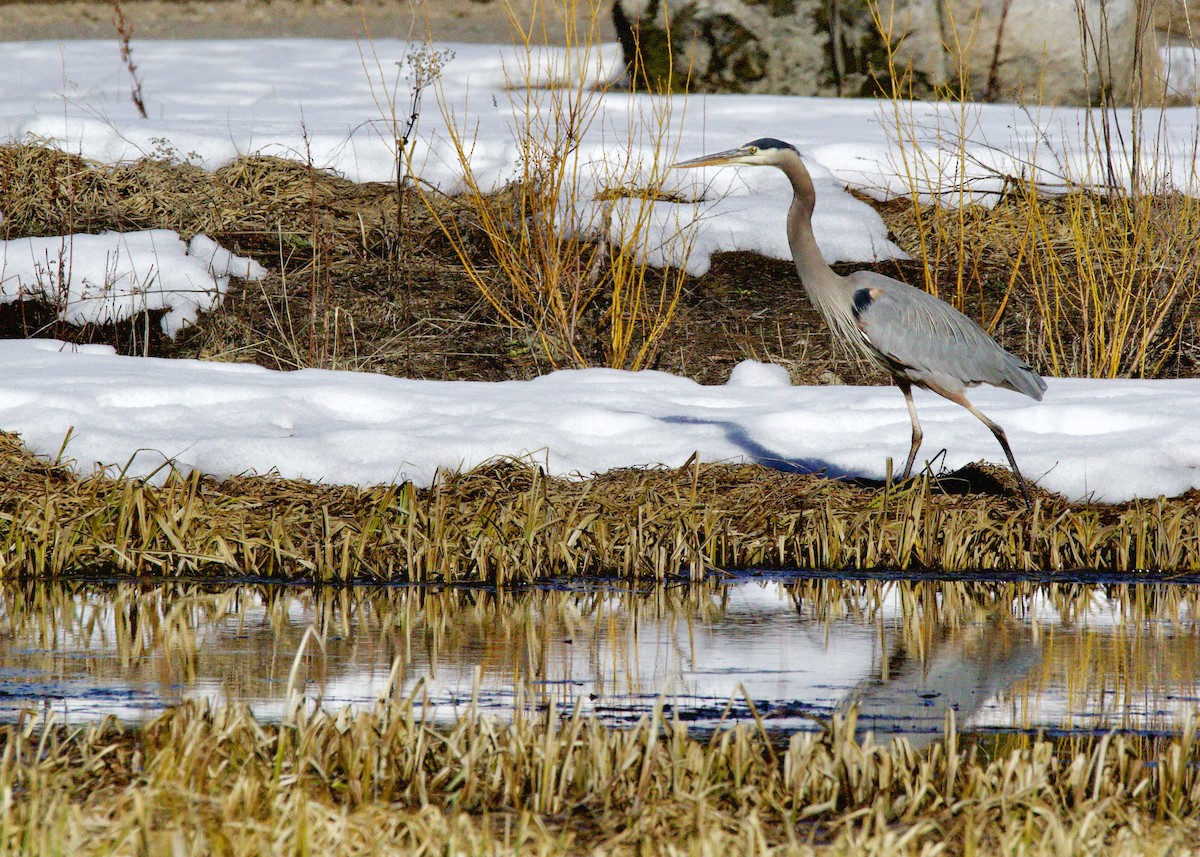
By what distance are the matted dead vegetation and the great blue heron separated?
1.52 feet

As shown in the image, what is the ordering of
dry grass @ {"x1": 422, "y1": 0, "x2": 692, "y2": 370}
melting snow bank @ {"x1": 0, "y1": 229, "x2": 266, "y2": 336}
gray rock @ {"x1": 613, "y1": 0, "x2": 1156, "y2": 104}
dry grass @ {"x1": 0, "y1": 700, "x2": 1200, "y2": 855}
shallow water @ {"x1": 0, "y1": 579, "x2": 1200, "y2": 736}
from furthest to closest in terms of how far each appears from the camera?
gray rock @ {"x1": 613, "y1": 0, "x2": 1156, "y2": 104}
melting snow bank @ {"x1": 0, "y1": 229, "x2": 266, "y2": 336}
dry grass @ {"x1": 422, "y1": 0, "x2": 692, "y2": 370}
shallow water @ {"x1": 0, "y1": 579, "x2": 1200, "y2": 736}
dry grass @ {"x1": 0, "y1": 700, "x2": 1200, "y2": 855}

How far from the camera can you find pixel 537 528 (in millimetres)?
5578

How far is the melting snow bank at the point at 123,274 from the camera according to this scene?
32.2 ft

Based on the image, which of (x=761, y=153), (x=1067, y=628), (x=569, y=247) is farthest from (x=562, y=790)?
(x=569, y=247)

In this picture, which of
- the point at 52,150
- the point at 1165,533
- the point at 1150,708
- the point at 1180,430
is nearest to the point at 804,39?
the point at 52,150

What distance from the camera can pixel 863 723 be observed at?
3.52m

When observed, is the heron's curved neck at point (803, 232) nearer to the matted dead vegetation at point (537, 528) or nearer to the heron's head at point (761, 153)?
the heron's head at point (761, 153)

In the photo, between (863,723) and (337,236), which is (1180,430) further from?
(337,236)

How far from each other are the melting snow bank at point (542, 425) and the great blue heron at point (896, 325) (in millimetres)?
519

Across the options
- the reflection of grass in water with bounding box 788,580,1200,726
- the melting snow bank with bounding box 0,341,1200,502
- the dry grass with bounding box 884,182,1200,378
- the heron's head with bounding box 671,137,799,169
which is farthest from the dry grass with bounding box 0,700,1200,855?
the dry grass with bounding box 884,182,1200,378

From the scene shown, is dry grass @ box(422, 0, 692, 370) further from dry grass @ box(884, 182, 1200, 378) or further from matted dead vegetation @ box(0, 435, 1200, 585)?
matted dead vegetation @ box(0, 435, 1200, 585)

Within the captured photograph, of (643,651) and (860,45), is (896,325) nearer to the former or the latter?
(643,651)

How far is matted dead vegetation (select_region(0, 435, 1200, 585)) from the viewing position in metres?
5.48

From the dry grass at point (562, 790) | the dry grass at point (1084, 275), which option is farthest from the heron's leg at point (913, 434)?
the dry grass at point (562, 790)
